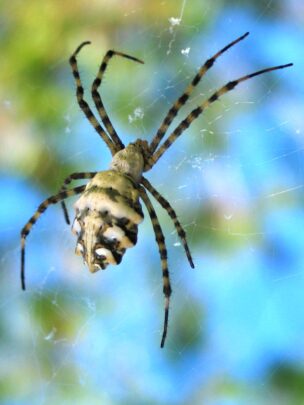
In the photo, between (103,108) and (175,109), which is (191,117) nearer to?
(175,109)

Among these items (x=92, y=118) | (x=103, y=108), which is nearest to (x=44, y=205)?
(x=92, y=118)

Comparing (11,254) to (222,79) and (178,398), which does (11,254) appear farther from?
(222,79)

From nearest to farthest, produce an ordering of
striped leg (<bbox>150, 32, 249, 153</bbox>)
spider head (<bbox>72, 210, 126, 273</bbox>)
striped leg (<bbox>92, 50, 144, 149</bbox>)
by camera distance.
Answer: spider head (<bbox>72, 210, 126, 273</bbox>) < striped leg (<bbox>150, 32, 249, 153</bbox>) < striped leg (<bbox>92, 50, 144, 149</bbox>)

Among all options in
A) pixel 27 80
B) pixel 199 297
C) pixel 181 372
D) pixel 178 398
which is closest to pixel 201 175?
pixel 199 297

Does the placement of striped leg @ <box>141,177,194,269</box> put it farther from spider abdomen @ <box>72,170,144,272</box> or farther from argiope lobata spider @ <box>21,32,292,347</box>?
spider abdomen @ <box>72,170,144,272</box>

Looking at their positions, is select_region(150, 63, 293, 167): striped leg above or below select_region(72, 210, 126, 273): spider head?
above

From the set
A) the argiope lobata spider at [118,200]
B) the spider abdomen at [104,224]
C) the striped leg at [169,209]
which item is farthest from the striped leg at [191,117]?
the spider abdomen at [104,224]

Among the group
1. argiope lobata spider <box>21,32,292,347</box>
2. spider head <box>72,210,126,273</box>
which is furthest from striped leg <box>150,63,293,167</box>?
spider head <box>72,210,126,273</box>

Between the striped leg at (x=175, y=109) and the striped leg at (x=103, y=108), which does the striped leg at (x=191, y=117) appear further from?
the striped leg at (x=103, y=108)
